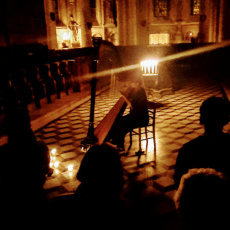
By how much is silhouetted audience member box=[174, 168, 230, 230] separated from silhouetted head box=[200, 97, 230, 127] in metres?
0.67

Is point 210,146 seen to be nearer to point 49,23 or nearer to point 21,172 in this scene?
point 21,172

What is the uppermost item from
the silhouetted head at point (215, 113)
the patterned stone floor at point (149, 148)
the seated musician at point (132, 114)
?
the silhouetted head at point (215, 113)

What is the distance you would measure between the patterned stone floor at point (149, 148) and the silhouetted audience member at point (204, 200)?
0.45 m

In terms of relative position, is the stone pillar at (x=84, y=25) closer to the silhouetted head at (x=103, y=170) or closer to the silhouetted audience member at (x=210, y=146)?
the silhouetted audience member at (x=210, y=146)

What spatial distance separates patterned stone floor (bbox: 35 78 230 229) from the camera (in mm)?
3290

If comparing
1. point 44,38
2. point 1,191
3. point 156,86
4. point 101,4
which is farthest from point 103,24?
point 1,191

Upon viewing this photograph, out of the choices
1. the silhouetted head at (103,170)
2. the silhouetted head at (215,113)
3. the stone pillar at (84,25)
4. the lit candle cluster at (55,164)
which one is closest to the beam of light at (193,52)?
the stone pillar at (84,25)

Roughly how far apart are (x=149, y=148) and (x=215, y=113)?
10.1 feet

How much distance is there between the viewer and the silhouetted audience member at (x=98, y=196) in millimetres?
1279

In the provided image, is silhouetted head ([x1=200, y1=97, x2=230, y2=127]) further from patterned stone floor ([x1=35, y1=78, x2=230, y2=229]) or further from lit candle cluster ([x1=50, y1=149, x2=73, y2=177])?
lit candle cluster ([x1=50, y1=149, x2=73, y2=177])

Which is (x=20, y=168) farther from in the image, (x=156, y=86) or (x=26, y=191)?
(x=156, y=86)

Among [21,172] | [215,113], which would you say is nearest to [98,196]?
[21,172]

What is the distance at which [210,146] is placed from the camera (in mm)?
1685

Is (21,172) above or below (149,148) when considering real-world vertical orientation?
above
